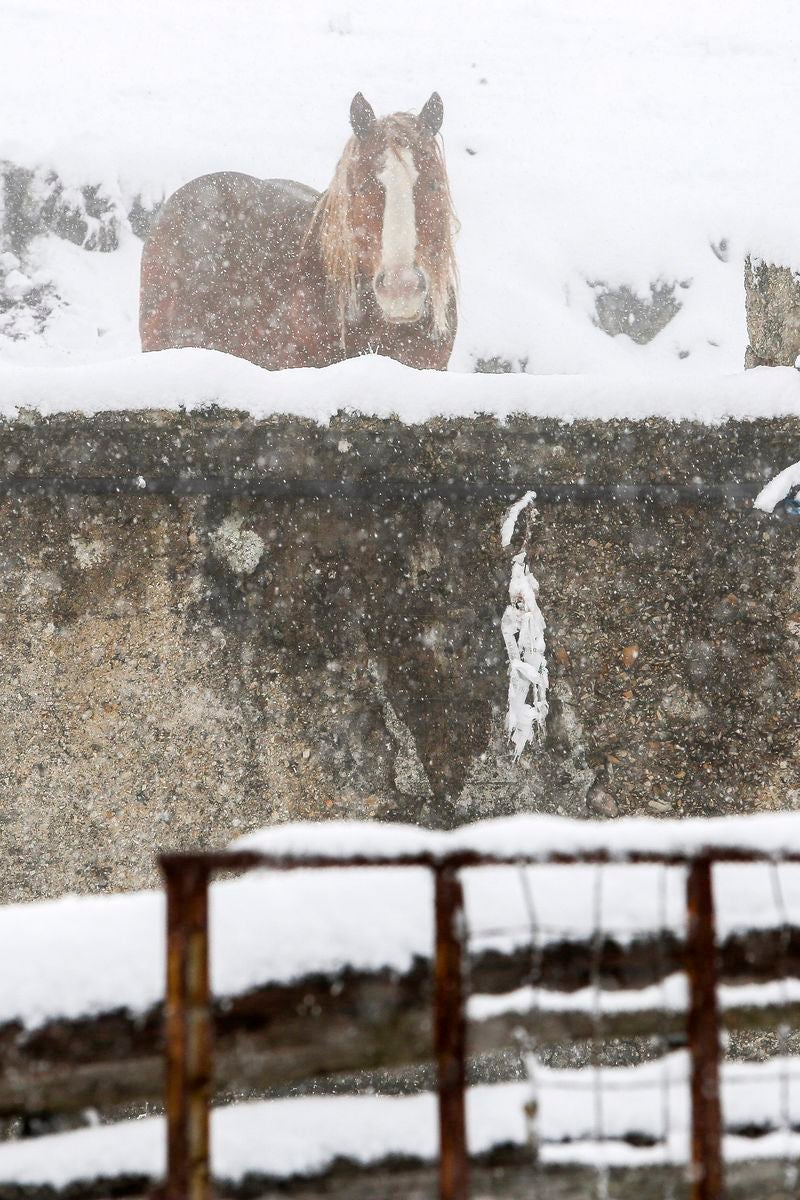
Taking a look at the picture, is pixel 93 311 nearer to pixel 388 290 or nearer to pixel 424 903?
pixel 388 290

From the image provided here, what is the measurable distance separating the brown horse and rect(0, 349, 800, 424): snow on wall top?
4.42 ft

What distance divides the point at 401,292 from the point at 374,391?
1383mm

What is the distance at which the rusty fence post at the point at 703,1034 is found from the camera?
57.3 inches

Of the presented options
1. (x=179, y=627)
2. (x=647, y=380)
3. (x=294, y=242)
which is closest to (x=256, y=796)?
(x=179, y=627)

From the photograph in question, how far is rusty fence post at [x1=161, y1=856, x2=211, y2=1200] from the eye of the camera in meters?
1.33

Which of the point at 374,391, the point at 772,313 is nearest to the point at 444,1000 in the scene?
the point at 374,391

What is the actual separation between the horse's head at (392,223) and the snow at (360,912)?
3.42m

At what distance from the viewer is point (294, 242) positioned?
5.13m

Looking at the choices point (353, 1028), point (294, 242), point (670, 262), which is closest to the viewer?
point (353, 1028)

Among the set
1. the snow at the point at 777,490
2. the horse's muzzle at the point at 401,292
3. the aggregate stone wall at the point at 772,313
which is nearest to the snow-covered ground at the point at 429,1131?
the snow at the point at 777,490

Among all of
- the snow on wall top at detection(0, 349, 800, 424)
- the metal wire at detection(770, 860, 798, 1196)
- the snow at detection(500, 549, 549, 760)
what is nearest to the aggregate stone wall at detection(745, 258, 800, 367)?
the snow on wall top at detection(0, 349, 800, 424)

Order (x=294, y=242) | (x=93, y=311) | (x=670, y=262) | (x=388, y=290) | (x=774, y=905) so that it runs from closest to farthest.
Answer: (x=774, y=905), (x=388, y=290), (x=294, y=242), (x=93, y=311), (x=670, y=262)

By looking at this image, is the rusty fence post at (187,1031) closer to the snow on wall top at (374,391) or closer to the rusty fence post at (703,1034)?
the rusty fence post at (703,1034)

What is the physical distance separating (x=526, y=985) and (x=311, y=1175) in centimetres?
40
